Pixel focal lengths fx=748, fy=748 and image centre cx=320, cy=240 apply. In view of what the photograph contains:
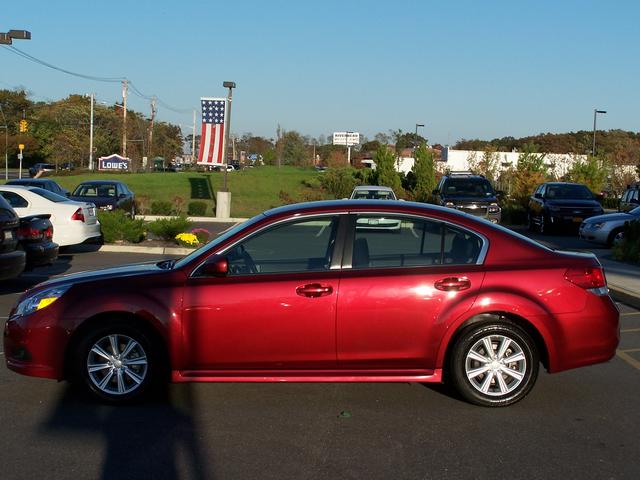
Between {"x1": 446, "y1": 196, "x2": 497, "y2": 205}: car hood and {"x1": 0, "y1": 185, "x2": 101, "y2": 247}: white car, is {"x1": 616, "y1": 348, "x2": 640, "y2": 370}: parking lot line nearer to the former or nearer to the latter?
{"x1": 0, "y1": 185, "x2": 101, "y2": 247}: white car

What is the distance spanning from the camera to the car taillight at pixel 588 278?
19.8ft

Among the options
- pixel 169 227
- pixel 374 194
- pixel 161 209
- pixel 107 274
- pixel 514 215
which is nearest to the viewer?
pixel 107 274

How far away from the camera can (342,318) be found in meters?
5.80

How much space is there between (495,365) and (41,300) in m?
3.69

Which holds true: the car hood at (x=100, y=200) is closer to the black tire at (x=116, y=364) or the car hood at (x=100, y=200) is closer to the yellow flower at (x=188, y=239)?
the yellow flower at (x=188, y=239)

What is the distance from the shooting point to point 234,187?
5116cm

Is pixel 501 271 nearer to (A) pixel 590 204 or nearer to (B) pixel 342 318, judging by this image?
(B) pixel 342 318

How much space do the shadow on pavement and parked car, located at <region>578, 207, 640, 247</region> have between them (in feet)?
49.7

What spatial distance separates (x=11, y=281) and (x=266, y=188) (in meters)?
38.6

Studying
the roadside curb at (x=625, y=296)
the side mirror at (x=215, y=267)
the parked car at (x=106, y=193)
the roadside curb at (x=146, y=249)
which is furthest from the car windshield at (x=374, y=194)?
the side mirror at (x=215, y=267)

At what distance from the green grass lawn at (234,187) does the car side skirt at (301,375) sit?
108ft

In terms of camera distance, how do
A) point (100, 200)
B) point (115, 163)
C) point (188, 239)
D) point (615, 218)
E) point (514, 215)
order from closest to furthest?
point (188, 239), point (615, 218), point (100, 200), point (514, 215), point (115, 163)

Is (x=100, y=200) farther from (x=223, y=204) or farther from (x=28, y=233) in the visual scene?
(x=28, y=233)

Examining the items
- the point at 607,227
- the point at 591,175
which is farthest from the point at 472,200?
the point at 591,175
